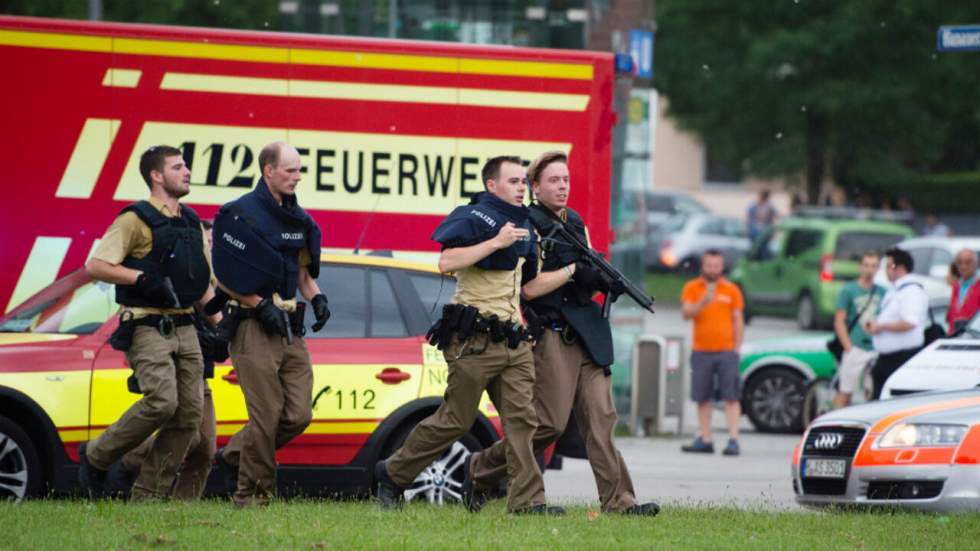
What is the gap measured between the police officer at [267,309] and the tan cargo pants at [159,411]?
39 cm

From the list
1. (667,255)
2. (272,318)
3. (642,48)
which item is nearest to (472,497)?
(272,318)

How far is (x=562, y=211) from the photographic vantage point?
A: 338 inches

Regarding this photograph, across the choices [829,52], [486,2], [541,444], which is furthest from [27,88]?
[829,52]

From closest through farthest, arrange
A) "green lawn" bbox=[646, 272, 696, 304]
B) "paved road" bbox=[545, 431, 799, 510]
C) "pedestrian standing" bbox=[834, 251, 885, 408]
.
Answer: "paved road" bbox=[545, 431, 799, 510]
"pedestrian standing" bbox=[834, 251, 885, 408]
"green lawn" bbox=[646, 272, 696, 304]

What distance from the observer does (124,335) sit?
876cm

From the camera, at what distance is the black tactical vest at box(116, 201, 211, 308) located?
8.77 m

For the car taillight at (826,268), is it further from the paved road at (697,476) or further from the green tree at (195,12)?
the paved road at (697,476)

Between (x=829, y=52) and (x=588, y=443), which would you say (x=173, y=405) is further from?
(x=829, y=52)

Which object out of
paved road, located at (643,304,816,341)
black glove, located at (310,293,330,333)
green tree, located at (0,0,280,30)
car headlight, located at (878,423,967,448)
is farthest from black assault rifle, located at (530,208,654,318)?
paved road, located at (643,304,816,341)

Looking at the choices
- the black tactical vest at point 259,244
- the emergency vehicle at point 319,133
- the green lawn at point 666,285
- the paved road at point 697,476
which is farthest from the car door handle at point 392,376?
the green lawn at point 666,285

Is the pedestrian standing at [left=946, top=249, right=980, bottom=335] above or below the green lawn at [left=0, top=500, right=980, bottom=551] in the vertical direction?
above

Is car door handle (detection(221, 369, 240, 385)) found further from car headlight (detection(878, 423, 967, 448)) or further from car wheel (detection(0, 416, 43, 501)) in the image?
car headlight (detection(878, 423, 967, 448))

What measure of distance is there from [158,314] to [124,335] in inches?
7.8

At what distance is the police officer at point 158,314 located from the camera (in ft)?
28.6
